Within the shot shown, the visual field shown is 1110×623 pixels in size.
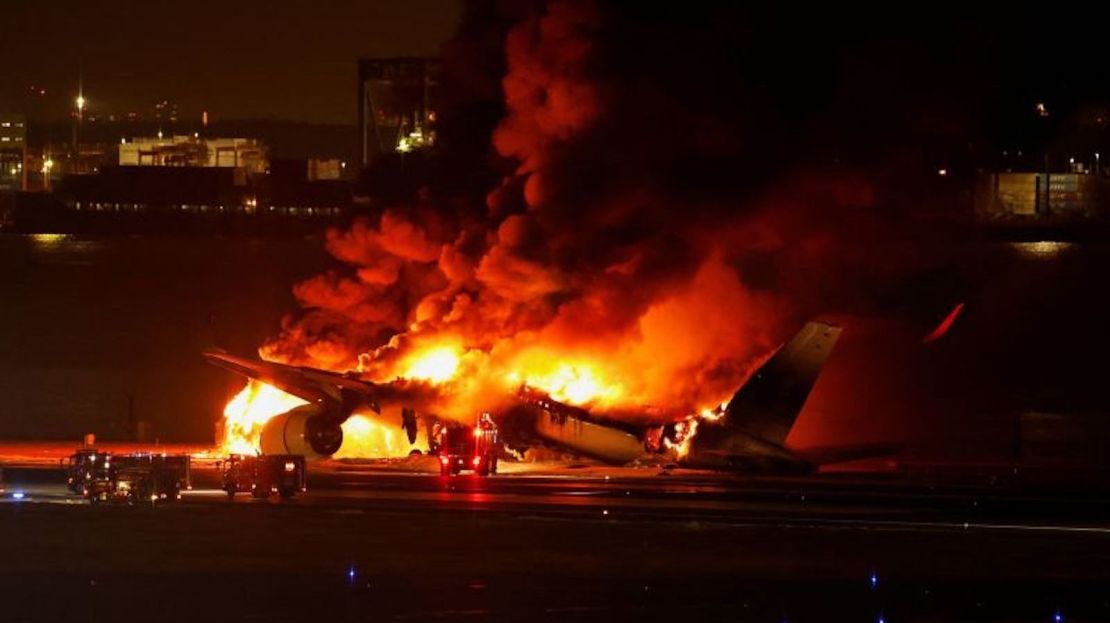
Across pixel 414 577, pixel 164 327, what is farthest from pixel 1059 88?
pixel 164 327

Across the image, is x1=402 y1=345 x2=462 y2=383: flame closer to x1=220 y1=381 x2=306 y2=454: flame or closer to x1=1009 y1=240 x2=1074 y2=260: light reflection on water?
x1=220 y1=381 x2=306 y2=454: flame

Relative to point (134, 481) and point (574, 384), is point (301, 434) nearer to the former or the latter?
point (574, 384)

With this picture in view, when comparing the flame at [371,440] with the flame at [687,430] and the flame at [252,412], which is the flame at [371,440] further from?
the flame at [687,430]

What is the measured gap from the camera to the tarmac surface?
82.6ft

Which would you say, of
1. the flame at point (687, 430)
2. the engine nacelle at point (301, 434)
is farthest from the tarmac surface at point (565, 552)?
the engine nacelle at point (301, 434)

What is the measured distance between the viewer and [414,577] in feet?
90.2

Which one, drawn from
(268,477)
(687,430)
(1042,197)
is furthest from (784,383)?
(1042,197)

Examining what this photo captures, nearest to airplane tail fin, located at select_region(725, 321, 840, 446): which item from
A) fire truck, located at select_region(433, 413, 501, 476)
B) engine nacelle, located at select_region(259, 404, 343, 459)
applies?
fire truck, located at select_region(433, 413, 501, 476)

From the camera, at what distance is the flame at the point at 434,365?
48750 millimetres

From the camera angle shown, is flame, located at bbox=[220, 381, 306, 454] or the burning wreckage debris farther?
flame, located at bbox=[220, 381, 306, 454]

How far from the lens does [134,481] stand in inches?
1500

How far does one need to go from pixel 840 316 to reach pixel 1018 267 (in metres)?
94.9

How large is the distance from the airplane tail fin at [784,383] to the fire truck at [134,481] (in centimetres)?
1575

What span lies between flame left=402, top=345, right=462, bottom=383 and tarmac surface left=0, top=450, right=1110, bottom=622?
6.22m
